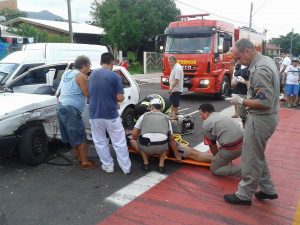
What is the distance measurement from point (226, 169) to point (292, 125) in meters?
4.88

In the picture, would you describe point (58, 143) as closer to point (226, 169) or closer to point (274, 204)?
point (226, 169)

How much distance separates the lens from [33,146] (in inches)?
220

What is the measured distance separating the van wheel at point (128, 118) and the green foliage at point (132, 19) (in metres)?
21.8

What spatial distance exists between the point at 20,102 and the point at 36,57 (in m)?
→ 3.91

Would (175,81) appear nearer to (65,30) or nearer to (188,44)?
(188,44)

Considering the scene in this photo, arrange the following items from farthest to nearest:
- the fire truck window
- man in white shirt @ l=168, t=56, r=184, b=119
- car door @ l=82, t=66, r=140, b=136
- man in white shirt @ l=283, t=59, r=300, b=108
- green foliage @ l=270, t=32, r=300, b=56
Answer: green foliage @ l=270, t=32, r=300, b=56 < the fire truck window < man in white shirt @ l=283, t=59, r=300, b=108 < man in white shirt @ l=168, t=56, r=184, b=119 < car door @ l=82, t=66, r=140, b=136

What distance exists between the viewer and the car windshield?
12.4m

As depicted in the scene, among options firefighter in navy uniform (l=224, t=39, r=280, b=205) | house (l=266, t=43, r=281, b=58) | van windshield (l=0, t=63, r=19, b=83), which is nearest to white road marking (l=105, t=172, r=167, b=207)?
firefighter in navy uniform (l=224, t=39, r=280, b=205)

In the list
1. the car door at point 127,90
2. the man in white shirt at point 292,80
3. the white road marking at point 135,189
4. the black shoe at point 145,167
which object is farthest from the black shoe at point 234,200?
the man in white shirt at point 292,80

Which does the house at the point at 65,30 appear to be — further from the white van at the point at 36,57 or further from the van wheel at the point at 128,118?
the van wheel at the point at 128,118

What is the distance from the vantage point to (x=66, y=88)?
545 cm

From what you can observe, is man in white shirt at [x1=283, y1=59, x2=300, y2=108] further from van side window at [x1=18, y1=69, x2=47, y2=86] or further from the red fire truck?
van side window at [x1=18, y1=69, x2=47, y2=86]

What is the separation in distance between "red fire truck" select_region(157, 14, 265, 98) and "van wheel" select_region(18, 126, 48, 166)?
24.4 ft

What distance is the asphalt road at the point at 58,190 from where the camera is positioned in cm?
407
